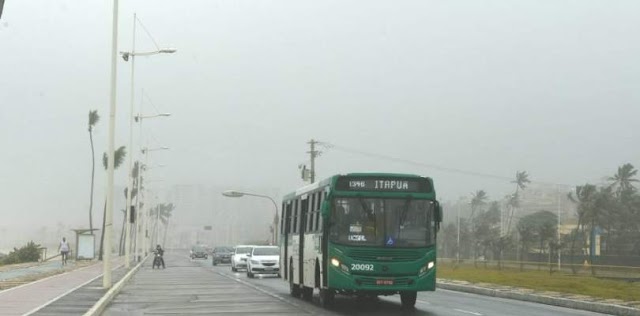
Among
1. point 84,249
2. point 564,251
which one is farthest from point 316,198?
point 564,251

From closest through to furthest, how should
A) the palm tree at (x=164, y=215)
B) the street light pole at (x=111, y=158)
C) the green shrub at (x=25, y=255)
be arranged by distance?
the street light pole at (x=111, y=158), the green shrub at (x=25, y=255), the palm tree at (x=164, y=215)

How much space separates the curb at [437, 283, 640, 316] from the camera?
1966 centimetres

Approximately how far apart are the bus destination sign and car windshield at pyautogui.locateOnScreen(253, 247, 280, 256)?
940 inches

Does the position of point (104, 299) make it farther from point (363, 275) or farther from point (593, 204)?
point (593, 204)

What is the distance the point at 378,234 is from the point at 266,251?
2500 centimetres

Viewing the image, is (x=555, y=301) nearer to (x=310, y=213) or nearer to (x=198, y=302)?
(x=310, y=213)

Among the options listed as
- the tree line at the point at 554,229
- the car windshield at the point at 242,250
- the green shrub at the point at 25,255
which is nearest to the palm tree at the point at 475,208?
the tree line at the point at 554,229

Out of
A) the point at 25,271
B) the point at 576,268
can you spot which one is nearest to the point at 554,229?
the point at 576,268

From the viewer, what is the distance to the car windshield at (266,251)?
42.5 metres

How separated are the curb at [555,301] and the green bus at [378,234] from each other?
480cm

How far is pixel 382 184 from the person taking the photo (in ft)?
62.3

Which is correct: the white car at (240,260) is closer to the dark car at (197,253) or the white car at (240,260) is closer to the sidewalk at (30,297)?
the sidewalk at (30,297)

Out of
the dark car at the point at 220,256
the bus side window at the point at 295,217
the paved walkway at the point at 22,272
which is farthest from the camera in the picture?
the dark car at the point at 220,256

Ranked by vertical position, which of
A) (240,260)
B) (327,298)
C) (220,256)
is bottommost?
(220,256)
